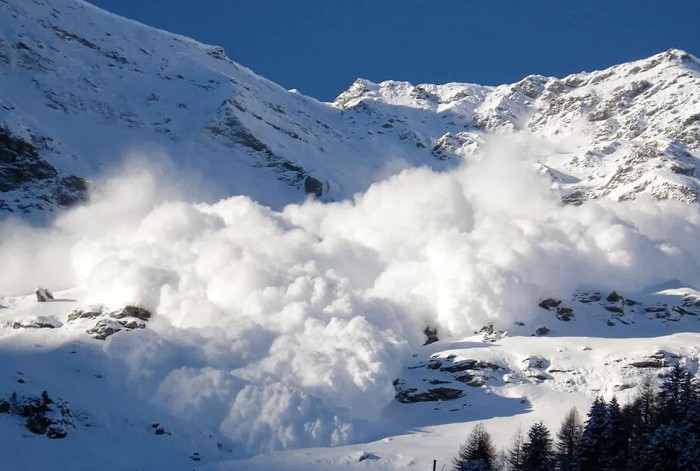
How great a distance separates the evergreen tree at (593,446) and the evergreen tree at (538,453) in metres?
4.78

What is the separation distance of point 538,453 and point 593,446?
25.2 ft

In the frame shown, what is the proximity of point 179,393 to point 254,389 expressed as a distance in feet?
35.4

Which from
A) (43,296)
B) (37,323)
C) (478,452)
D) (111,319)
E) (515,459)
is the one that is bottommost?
(515,459)

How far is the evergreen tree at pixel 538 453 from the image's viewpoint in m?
86.4

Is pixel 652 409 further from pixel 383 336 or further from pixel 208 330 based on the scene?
pixel 208 330

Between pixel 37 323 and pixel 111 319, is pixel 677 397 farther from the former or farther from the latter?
pixel 37 323

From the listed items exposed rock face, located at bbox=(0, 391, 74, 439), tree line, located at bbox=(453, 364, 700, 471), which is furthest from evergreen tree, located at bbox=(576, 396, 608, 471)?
exposed rock face, located at bbox=(0, 391, 74, 439)

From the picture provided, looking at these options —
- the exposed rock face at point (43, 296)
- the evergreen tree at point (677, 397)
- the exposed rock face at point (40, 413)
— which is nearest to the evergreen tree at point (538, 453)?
the evergreen tree at point (677, 397)

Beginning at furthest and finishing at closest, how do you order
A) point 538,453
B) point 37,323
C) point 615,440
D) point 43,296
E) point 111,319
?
1. point 43,296
2. point 111,319
3. point 37,323
4. point 538,453
5. point 615,440

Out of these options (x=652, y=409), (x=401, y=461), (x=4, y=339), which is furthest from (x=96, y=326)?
(x=652, y=409)

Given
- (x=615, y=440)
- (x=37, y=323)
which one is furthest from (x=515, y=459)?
(x=37, y=323)

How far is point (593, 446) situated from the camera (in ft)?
269

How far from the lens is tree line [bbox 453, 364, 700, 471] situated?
6544 cm

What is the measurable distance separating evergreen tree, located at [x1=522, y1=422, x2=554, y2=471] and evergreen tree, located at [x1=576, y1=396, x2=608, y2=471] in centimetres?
478
